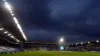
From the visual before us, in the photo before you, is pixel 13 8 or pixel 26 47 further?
pixel 26 47

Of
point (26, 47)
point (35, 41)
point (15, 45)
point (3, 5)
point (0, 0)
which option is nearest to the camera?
point (0, 0)

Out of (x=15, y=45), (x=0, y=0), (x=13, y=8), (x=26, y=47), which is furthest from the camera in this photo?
(x=26, y=47)

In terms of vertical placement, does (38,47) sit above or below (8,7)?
above

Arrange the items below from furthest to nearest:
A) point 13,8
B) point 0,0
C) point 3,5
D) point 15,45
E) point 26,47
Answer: point 26,47, point 15,45, point 13,8, point 3,5, point 0,0

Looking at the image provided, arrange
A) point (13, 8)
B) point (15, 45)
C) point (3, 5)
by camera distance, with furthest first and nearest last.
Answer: point (15, 45) < point (13, 8) < point (3, 5)

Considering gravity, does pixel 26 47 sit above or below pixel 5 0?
above

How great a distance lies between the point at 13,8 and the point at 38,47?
162 m

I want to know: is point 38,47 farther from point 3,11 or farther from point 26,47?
point 3,11

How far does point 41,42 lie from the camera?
182 m

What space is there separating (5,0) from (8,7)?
3139 millimetres

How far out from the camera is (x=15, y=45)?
156 m

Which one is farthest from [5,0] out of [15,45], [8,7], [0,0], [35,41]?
[35,41]

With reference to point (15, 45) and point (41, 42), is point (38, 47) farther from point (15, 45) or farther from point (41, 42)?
point (15, 45)

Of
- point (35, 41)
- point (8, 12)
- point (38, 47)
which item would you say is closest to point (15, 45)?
point (35, 41)
